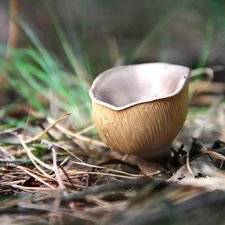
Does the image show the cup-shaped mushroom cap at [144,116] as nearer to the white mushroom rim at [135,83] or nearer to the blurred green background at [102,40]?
the white mushroom rim at [135,83]

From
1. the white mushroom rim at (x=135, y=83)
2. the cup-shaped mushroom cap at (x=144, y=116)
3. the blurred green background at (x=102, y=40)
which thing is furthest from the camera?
the blurred green background at (x=102, y=40)

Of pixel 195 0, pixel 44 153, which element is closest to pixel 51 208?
pixel 44 153

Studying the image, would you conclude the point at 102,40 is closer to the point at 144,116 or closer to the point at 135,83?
the point at 135,83

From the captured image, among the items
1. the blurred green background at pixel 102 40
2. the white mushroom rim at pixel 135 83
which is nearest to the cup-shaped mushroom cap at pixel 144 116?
the white mushroom rim at pixel 135 83

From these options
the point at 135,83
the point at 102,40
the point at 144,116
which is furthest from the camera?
the point at 102,40

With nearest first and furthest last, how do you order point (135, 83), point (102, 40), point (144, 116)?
point (144, 116) → point (135, 83) → point (102, 40)

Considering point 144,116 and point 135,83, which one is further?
point 135,83

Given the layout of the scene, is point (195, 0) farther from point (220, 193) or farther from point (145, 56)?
point (220, 193)

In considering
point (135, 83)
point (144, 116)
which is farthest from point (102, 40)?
point (144, 116)
